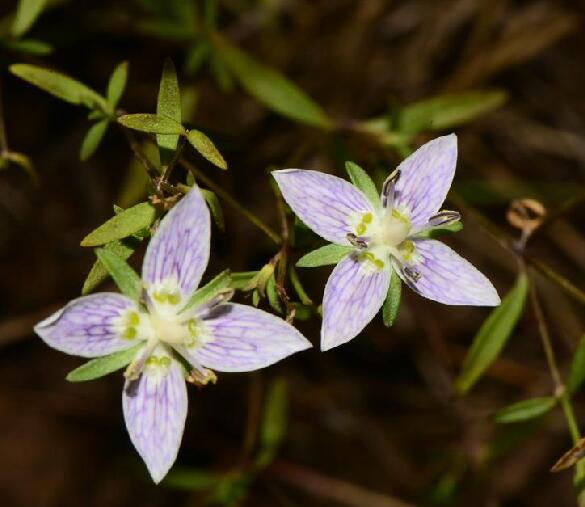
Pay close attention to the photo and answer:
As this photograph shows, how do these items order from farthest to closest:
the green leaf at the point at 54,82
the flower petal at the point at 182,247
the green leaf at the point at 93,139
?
the green leaf at the point at 54,82, the green leaf at the point at 93,139, the flower petal at the point at 182,247

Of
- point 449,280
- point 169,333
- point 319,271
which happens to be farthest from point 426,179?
point 319,271

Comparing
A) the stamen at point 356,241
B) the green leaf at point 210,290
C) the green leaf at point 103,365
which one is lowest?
the green leaf at point 103,365

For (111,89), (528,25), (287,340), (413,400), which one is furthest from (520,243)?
(528,25)

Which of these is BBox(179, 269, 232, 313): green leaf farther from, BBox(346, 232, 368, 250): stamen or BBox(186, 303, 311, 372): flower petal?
BBox(346, 232, 368, 250): stamen

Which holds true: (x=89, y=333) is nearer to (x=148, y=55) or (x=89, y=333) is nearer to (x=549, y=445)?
(x=148, y=55)

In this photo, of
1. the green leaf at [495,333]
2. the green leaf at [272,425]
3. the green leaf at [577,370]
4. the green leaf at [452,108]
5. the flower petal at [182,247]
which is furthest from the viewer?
the green leaf at [272,425]

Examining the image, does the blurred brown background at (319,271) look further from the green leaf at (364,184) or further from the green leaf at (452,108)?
the green leaf at (364,184)

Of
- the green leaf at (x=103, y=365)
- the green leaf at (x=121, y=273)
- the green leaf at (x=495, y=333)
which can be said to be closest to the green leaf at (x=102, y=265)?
the green leaf at (x=121, y=273)

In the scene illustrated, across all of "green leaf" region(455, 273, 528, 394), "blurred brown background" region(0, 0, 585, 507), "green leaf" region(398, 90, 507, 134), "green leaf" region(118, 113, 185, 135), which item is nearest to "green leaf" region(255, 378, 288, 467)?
"blurred brown background" region(0, 0, 585, 507)
